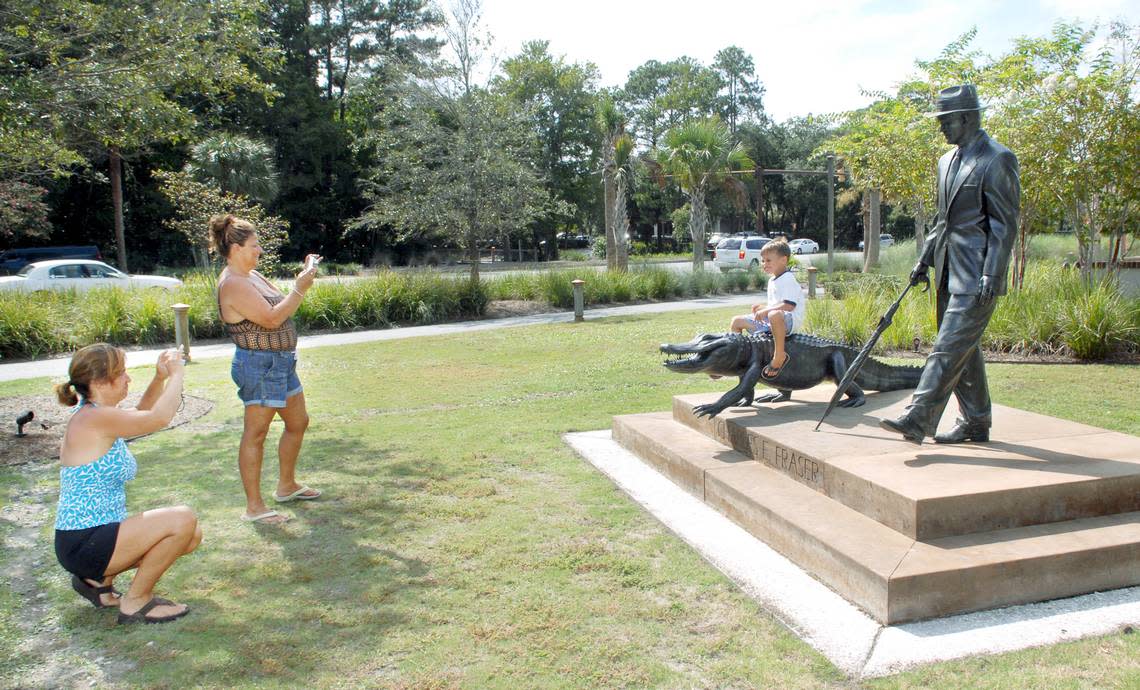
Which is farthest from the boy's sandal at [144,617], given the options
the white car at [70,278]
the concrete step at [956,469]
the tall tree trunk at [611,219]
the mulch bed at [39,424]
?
the tall tree trunk at [611,219]

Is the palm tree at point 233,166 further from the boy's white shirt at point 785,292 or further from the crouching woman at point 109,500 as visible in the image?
the crouching woman at point 109,500

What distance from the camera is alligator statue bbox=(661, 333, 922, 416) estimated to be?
5809mm

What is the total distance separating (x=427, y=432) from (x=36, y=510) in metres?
2.99

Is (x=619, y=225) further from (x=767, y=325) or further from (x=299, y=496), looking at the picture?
(x=299, y=496)

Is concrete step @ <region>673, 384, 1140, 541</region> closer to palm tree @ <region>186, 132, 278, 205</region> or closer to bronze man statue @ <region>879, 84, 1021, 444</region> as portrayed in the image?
bronze man statue @ <region>879, 84, 1021, 444</region>

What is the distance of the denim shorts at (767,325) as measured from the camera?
5.98m

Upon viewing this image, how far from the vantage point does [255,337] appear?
4.70 meters

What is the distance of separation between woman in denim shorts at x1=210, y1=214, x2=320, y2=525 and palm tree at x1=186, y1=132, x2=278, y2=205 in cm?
2809

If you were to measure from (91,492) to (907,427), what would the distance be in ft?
13.6

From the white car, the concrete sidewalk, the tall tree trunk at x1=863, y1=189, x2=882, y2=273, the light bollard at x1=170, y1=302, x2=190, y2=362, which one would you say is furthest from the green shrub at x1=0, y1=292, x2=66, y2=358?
the tall tree trunk at x1=863, y1=189, x2=882, y2=273

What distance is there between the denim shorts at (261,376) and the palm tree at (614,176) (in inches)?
860

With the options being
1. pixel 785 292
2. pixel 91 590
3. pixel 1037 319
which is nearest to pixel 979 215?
pixel 785 292

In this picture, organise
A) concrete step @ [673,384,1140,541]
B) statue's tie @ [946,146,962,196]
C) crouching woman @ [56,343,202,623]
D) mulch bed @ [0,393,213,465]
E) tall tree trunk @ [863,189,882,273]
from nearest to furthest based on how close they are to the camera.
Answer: crouching woman @ [56,343,202,623] → concrete step @ [673,384,1140,541] → statue's tie @ [946,146,962,196] → mulch bed @ [0,393,213,465] → tall tree trunk @ [863,189,882,273]

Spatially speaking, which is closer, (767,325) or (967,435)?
(967,435)
